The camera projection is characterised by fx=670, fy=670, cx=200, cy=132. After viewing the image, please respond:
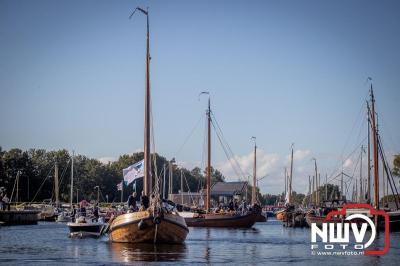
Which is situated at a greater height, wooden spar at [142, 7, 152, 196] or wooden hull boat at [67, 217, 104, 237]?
wooden spar at [142, 7, 152, 196]

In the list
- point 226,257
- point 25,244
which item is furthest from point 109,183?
point 226,257

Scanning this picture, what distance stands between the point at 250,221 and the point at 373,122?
68.7 feet

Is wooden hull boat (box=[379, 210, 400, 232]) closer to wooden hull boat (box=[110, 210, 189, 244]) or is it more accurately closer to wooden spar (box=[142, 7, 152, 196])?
wooden hull boat (box=[110, 210, 189, 244])

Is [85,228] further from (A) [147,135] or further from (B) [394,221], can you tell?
(B) [394,221]

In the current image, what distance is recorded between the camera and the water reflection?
39.1 m

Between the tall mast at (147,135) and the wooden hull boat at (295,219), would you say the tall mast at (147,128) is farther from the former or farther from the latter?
the wooden hull boat at (295,219)

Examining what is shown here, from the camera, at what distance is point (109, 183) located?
182375mm

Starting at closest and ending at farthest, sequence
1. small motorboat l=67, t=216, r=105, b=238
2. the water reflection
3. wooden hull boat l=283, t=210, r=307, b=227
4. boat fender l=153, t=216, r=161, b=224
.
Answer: the water reflection
boat fender l=153, t=216, r=161, b=224
small motorboat l=67, t=216, r=105, b=238
wooden hull boat l=283, t=210, r=307, b=227

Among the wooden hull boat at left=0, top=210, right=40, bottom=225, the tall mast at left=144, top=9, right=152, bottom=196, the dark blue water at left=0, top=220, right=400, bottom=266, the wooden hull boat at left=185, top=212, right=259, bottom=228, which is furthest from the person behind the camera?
the wooden hull boat at left=0, top=210, right=40, bottom=225

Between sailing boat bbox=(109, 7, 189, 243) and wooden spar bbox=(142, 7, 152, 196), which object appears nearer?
sailing boat bbox=(109, 7, 189, 243)

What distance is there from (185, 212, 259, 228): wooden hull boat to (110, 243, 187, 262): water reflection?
33213 millimetres

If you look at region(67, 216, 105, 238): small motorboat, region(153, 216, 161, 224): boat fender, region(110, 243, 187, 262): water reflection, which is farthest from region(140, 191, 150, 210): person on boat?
region(67, 216, 105, 238): small motorboat

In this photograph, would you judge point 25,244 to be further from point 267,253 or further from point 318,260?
point 318,260

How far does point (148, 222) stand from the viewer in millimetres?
45250
